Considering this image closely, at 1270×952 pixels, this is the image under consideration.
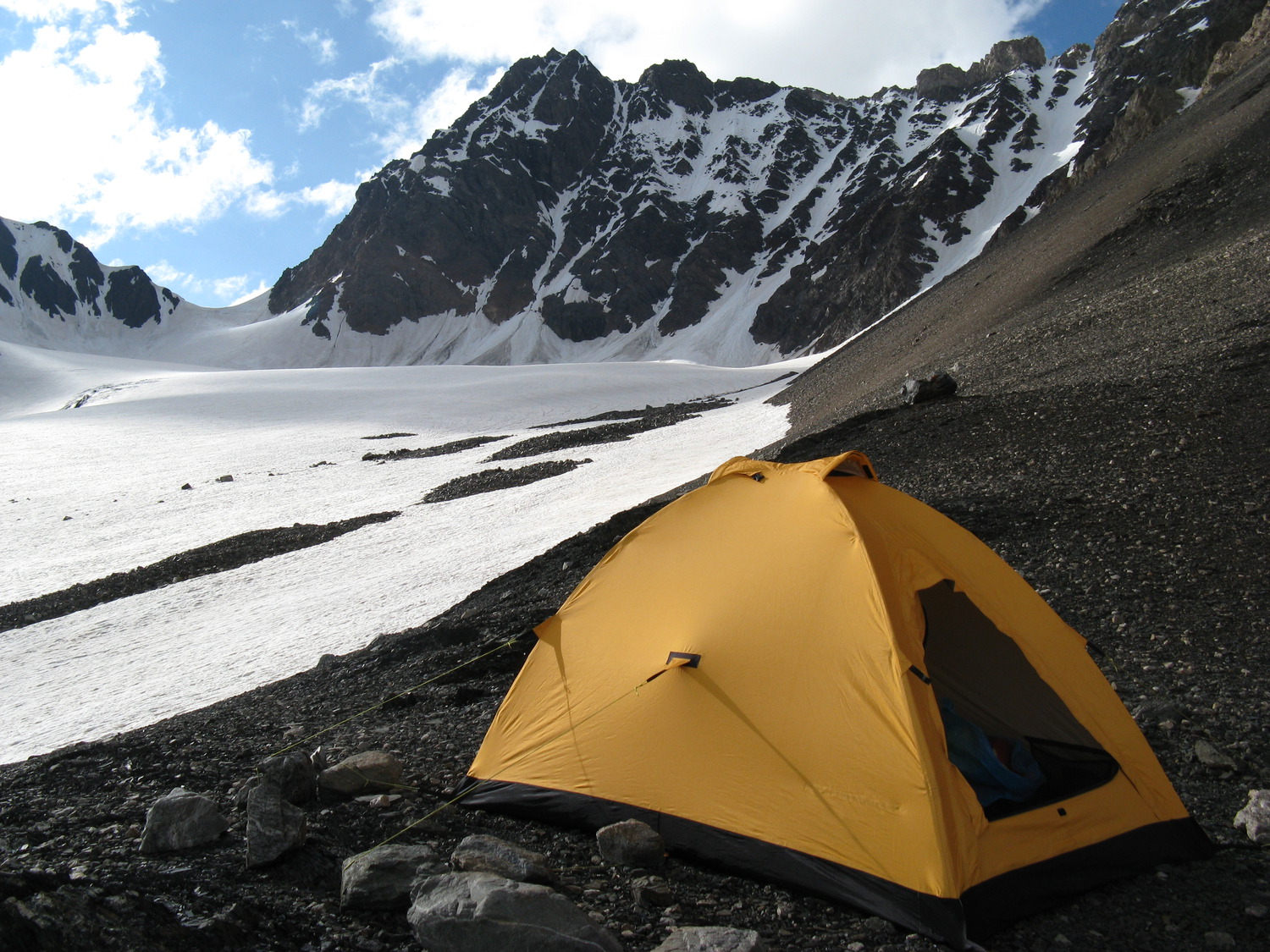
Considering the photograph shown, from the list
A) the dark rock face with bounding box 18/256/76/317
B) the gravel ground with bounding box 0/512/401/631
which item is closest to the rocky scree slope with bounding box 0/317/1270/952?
the gravel ground with bounding box 0/512/401/631

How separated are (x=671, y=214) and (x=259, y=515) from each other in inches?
5496

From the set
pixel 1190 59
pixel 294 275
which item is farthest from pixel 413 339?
pixel 1190 59

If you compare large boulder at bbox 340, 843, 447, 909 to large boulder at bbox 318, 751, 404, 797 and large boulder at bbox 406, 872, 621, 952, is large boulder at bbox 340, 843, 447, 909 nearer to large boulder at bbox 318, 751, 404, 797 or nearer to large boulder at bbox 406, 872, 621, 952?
large boulder at bbox 406, 872, 621, 952

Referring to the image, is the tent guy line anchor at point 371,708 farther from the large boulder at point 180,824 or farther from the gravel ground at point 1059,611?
the large boulder at point 180,824

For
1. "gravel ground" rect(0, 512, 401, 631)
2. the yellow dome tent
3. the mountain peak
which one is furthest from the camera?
the mountain peak

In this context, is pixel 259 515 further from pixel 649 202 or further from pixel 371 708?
pixel 649 202

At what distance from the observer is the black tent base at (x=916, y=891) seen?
3586 millimetres

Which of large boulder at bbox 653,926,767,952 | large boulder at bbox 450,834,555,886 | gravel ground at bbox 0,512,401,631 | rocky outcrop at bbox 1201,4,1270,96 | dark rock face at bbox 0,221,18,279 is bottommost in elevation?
large boulder at bbox 653,926,767,952

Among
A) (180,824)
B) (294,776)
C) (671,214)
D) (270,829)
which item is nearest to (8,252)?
(671,214)

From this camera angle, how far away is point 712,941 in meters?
3.19

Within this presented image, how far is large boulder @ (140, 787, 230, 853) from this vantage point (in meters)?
3.90

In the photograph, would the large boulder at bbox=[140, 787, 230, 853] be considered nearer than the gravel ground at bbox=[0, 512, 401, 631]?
Yes

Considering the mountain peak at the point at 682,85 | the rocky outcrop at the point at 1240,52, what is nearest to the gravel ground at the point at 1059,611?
the rocky outcrop at the point at 1240,52

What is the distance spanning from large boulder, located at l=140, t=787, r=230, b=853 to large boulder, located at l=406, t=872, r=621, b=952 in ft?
4.68
